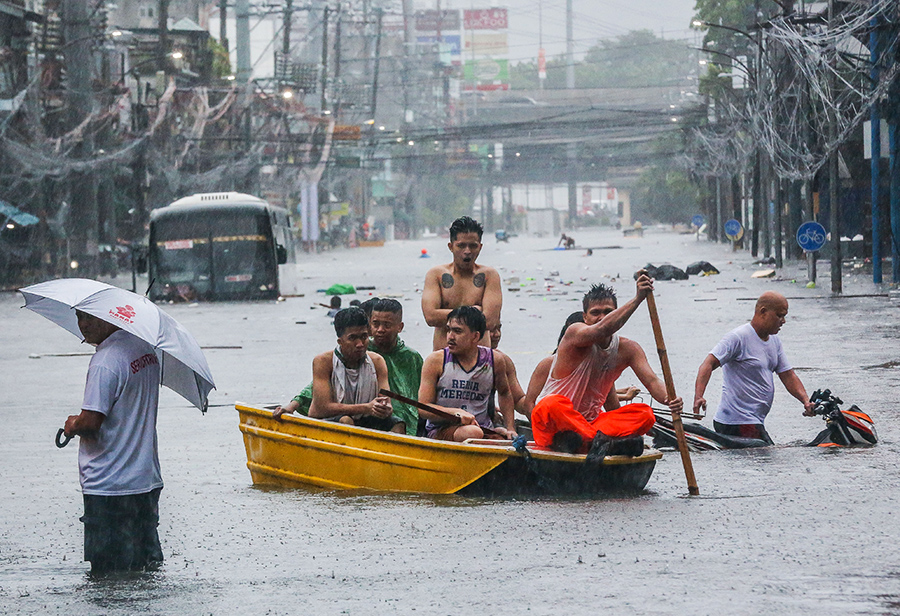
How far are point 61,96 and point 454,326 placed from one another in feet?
136

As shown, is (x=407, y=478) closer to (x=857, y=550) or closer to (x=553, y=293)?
(x=857, y=550)

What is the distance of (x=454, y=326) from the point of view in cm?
902

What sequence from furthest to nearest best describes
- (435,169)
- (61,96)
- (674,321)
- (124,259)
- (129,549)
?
1. (435,169)
2. (124,259)
3. (61,96)
4. (674,321)
5. (129,549)

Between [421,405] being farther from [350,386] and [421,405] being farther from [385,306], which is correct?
[385,306]

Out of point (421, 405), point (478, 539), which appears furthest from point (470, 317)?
point (478, 539)

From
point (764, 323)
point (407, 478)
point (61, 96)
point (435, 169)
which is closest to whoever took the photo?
point (407, 478)

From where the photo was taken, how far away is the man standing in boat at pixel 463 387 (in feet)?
29.9

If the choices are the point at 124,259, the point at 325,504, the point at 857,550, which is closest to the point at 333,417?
the point at 325,504

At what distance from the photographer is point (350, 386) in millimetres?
9281

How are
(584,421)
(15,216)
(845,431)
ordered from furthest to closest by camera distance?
(15,216), (845,431), (584,421)

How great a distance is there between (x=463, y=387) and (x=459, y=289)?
1362 millimetres

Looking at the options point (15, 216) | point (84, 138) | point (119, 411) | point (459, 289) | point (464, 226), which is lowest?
point (119, 411)

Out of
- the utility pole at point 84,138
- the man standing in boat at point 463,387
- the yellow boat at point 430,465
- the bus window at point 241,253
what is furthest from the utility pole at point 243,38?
the man standing in boat at point 463,387

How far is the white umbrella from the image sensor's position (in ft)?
21.1
